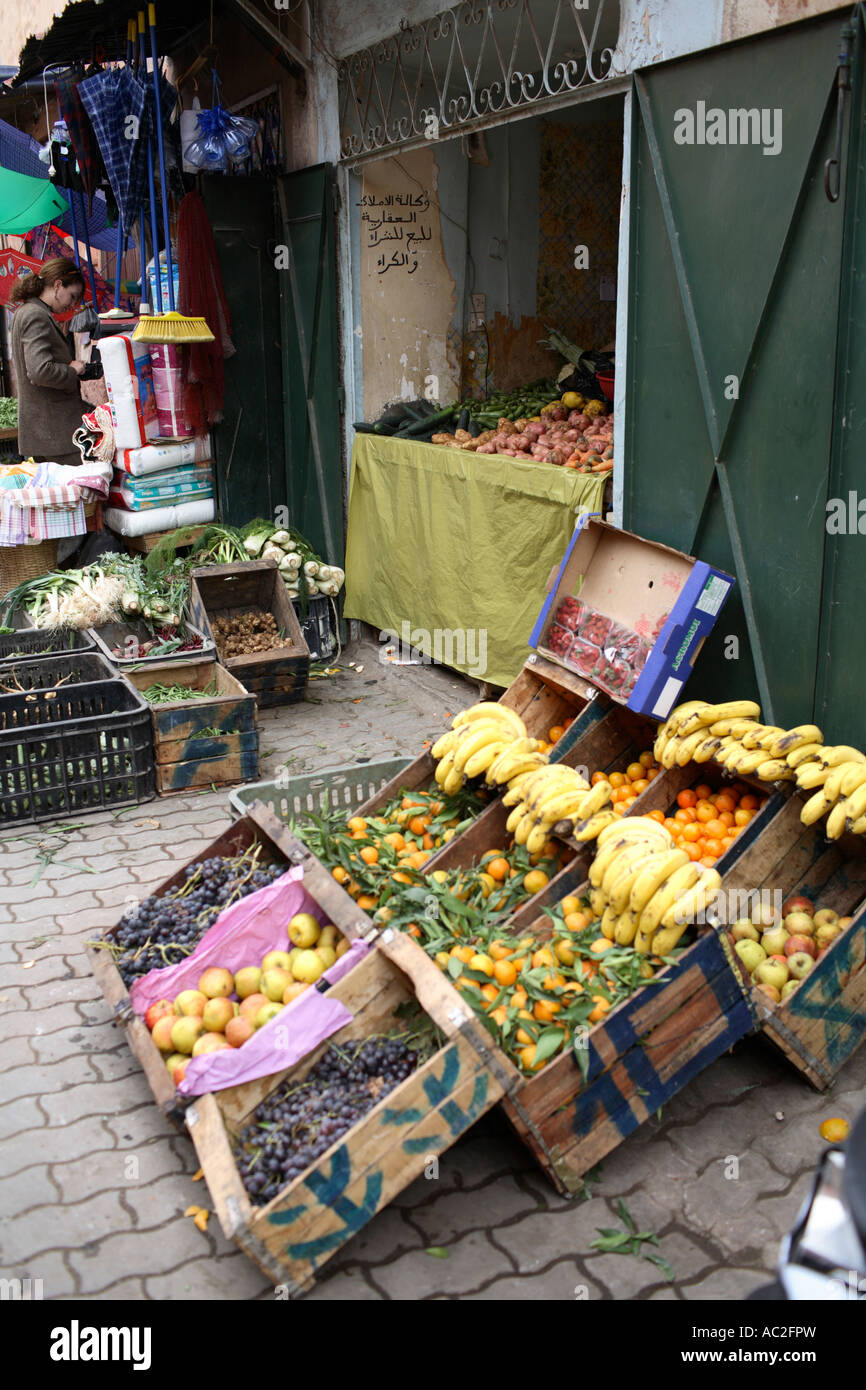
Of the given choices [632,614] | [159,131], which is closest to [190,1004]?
[632,614]

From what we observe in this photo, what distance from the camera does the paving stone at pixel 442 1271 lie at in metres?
2.95

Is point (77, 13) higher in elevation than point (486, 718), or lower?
higher

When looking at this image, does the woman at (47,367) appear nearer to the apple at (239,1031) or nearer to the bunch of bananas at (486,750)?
the bunch of bananas at (486,750)

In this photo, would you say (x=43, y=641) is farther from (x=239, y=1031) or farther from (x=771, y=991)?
(x=771, y=991)

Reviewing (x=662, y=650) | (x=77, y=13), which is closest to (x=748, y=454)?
(x=662, y=650)

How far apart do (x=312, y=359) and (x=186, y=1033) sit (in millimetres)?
6089

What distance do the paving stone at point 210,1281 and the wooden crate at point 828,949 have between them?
155cm

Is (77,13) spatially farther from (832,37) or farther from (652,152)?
(832,37)

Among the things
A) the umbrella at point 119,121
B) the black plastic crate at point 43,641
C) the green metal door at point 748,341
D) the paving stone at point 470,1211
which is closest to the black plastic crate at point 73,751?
the black plastic crate at point 43,641

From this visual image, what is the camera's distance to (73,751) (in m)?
5.68

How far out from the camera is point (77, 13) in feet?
26.7
